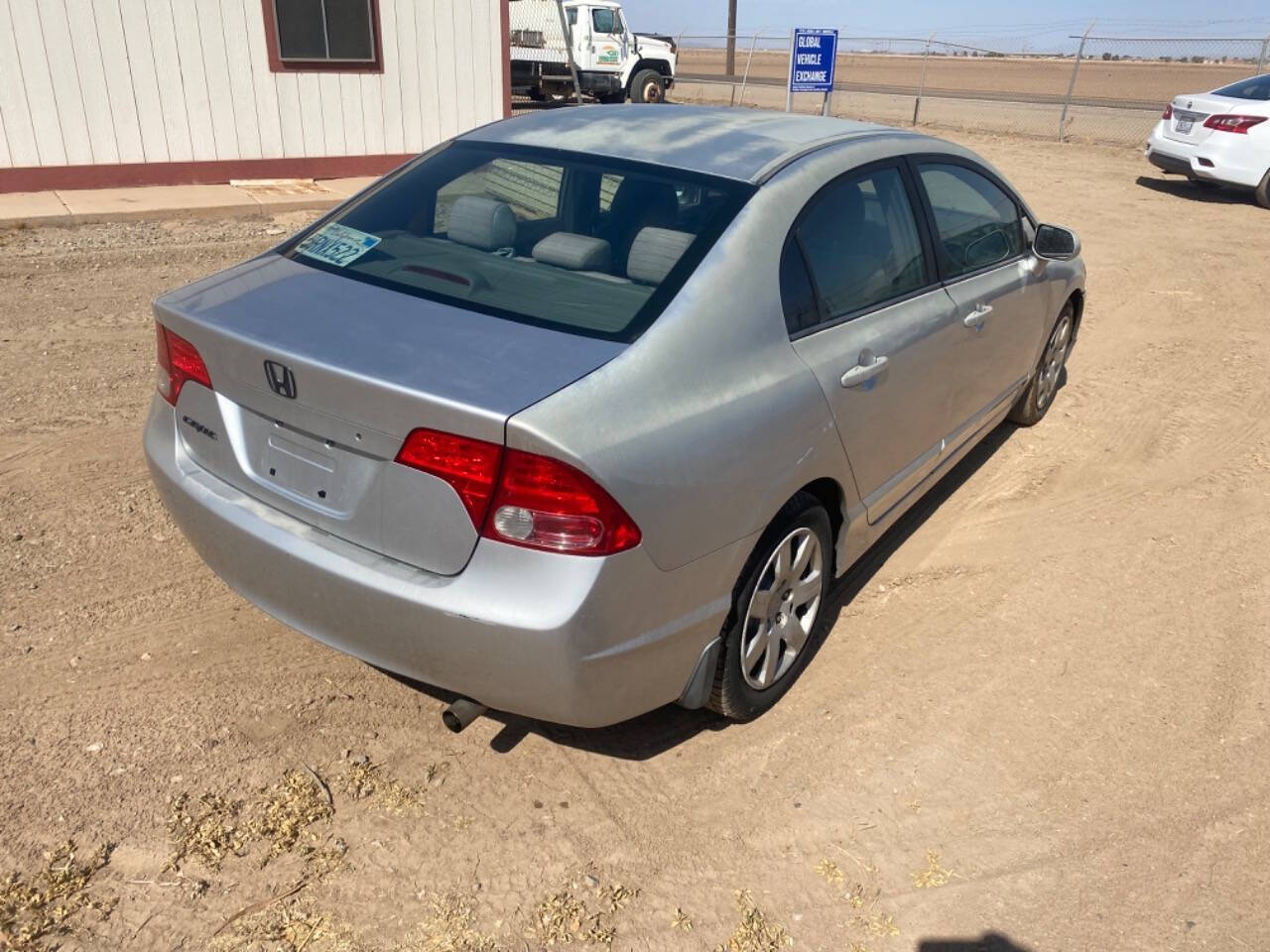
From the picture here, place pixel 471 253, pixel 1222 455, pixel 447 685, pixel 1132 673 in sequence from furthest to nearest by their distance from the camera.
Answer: pixel 1222 455 < pixel 1132 673 < pixel 471 253 < pixel 447 685

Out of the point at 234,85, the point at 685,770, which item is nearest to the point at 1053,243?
the point at 685,770

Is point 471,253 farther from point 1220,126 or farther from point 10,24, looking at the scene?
point 1220,126

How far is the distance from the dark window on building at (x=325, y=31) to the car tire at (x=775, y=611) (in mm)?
10420

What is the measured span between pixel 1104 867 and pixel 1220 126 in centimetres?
1262

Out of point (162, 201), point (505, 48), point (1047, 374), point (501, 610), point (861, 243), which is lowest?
point (162, 201)

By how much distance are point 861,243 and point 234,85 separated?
388 inches

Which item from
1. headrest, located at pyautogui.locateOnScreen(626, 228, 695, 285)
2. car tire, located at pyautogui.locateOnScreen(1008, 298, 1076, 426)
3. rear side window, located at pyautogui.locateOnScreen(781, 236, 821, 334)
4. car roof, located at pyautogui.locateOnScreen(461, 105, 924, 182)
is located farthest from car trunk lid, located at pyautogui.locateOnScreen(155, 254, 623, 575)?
car tire, located at pyautogui.locateOnScreen(1008, 298, 1076, 426)

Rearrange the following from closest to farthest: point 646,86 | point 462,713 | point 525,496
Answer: point 525,496 < point 462,713 < point 646,86

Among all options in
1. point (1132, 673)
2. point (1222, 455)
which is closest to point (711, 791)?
point (1132, 673)

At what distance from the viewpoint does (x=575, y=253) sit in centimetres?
298

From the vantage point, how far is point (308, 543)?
2.55m

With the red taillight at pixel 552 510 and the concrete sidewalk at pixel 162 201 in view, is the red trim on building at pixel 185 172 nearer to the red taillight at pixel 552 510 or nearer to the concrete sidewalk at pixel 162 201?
the concrete sidewalk at pixel 162 201

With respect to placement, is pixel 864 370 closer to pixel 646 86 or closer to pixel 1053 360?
pixel 1053 360

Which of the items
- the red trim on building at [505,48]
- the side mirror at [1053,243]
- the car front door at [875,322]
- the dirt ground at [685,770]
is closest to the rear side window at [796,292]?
the car front door at [875,322]
